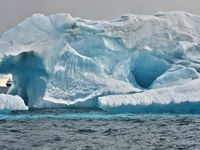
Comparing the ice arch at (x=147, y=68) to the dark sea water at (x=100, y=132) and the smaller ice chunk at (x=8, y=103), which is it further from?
the smaller ice chunk at (x=8, y=103)

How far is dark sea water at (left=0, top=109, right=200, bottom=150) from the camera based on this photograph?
29.2 ft

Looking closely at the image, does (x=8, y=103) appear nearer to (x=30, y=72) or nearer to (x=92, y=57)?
(x=30, y=72)

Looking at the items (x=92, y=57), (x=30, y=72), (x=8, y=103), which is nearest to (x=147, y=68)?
(x=92, y=57)

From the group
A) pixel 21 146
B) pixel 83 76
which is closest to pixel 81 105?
pixel 83 76

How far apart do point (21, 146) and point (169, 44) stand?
41.1 feet

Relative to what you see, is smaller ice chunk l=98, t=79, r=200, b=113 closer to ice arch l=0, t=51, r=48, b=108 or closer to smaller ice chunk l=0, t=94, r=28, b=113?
smaller ice chunk l=0, t=94, r=28, b=113

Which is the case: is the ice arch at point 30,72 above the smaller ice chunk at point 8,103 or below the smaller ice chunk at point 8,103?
above

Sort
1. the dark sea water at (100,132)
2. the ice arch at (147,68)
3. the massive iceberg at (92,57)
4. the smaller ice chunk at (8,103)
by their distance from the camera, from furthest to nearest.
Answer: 1. the ice arch at (147,68)
2. the massive iceberg at (92,57)
3. the smaller ice chunk at (8,103)
4. the dark sea water at (100,132)

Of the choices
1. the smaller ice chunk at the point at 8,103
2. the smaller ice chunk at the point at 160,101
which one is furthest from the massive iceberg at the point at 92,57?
the smaller ice chunk at the point at 8,103

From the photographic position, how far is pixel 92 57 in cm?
1906

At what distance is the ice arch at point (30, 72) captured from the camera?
18.1 meters

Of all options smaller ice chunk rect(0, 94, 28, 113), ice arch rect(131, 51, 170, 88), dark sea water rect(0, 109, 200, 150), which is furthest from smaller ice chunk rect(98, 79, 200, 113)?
ice arch rect(131, 51, 170, 88)

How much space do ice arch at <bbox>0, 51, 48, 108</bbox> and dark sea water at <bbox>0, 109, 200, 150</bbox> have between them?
4.15 m

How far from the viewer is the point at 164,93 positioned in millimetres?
15023
